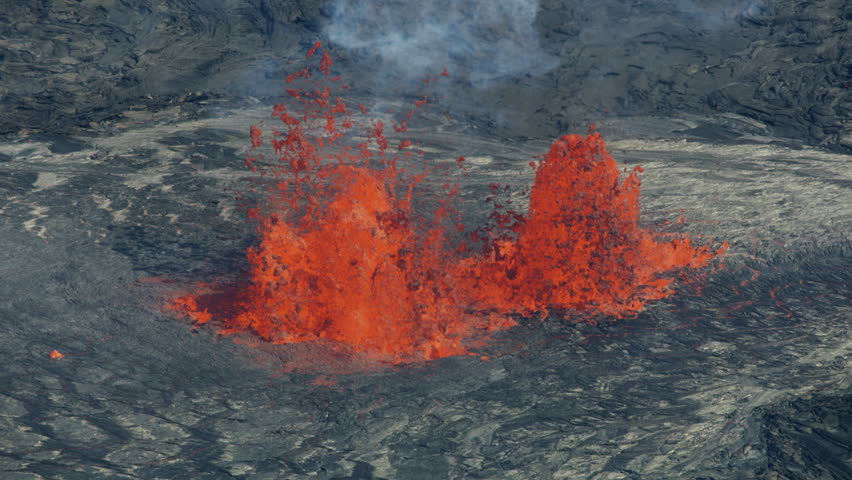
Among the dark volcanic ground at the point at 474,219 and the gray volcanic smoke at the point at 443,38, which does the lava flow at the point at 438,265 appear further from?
the gray volcanic smoke at the point at 443,38

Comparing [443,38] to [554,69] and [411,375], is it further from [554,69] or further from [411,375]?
[411,375]

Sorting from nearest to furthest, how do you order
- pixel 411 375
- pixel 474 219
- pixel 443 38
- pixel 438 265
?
pixel 411 375 → pixel 438 265 → pixel 474 219 → pixel 443 38

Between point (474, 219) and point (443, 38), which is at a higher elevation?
point (443, 38)

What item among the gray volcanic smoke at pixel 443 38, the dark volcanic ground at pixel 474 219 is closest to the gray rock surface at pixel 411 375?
the dark volcanic ground at pixel 474 219

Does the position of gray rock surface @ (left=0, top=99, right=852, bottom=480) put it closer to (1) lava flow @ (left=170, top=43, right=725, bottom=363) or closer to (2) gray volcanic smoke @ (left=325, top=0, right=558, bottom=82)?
(1) lava flow @ (left=170, top=43, right=725, bottom=363)

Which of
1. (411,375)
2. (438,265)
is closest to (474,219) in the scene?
(438,265)

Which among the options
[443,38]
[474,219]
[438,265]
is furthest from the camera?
[443,38]

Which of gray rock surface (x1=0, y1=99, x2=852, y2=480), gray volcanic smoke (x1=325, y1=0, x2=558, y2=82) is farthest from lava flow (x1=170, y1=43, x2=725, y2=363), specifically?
gray volcanic smoke (x1=325, y1=0, x2=558, y2=82)
